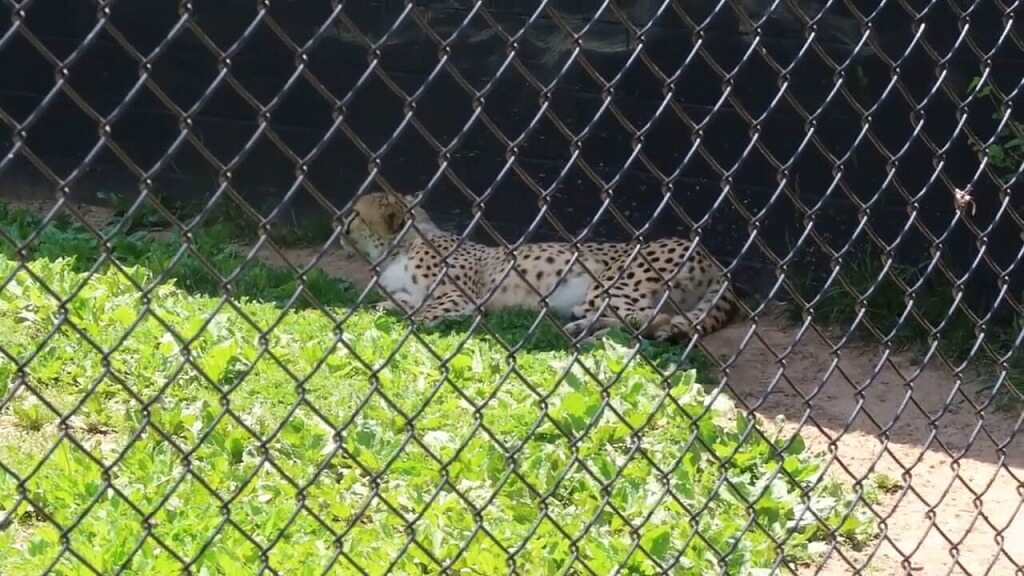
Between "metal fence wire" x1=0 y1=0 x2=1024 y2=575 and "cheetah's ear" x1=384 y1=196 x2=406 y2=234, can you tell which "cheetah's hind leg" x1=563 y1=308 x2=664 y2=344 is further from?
"cheetah's ear" x1=384 y1=196 x2=406 y2=234

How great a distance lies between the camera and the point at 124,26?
809cm

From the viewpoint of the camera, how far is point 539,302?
3.64 m

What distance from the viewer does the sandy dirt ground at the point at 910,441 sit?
166 inches

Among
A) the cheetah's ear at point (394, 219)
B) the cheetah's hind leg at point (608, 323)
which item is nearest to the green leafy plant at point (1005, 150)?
the cheetah's hind leg at point (608, 323)

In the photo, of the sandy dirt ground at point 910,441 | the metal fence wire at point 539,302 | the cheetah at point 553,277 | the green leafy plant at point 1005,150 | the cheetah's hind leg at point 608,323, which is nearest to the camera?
the metal fence wire at point 539,302

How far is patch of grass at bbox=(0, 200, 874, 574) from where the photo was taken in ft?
12.0

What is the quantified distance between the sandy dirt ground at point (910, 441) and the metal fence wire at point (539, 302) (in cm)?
2

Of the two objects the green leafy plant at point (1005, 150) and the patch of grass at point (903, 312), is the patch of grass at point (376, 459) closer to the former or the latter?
the patch of grass at point (903, 312)

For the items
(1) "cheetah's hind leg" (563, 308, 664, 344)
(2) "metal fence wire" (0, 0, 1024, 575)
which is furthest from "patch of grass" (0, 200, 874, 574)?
(1) "cheetah's hind leg" (563, 308, 664, 344)

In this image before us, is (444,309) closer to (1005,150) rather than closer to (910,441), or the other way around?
(910,441)

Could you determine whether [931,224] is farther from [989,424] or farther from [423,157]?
[423,157]

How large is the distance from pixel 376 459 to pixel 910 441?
2257mm

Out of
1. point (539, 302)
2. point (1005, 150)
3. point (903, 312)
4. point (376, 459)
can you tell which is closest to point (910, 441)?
point (903, 312)

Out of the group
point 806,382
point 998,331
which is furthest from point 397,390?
point 998,331
